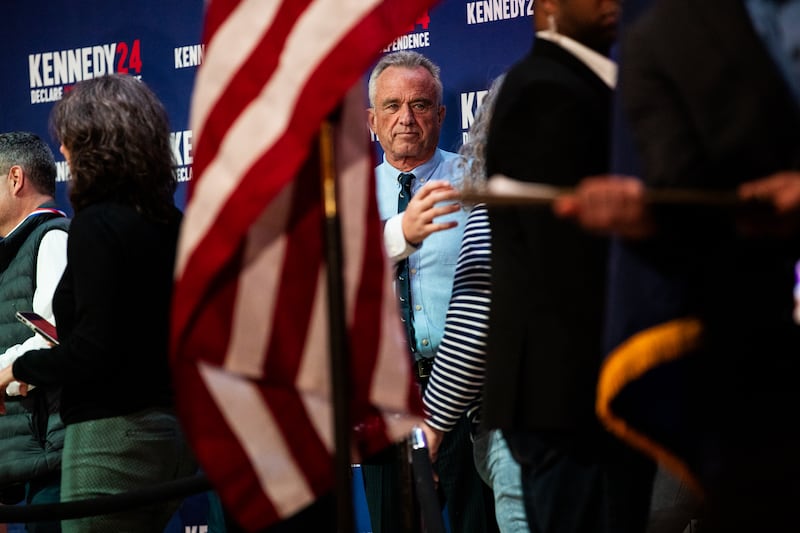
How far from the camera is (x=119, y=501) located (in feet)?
9.30

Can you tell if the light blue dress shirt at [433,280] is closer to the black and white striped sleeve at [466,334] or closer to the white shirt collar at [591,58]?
the black and white striped sleeve at [466,334]

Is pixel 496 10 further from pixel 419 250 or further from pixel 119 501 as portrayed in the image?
pixel 119 501

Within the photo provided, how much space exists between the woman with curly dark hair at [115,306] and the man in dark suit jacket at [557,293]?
38.8 inches

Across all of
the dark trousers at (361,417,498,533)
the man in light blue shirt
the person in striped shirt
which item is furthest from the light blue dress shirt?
the person in striped shirt

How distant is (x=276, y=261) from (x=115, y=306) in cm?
91

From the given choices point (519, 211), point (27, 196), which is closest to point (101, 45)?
point (27, 196)

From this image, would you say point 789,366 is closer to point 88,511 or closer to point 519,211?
point 519,211

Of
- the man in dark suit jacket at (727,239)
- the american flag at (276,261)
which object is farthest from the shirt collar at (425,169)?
the man in dark suit jacket at (727,239)

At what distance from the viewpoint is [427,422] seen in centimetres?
298

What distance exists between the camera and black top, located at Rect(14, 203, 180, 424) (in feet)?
9.10

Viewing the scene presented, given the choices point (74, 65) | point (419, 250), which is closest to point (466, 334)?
point (419, 250)

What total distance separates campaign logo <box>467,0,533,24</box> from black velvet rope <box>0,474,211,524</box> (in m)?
2.57

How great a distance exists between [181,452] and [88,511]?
294 mm

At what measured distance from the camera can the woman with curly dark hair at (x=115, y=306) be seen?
2.79 meters
